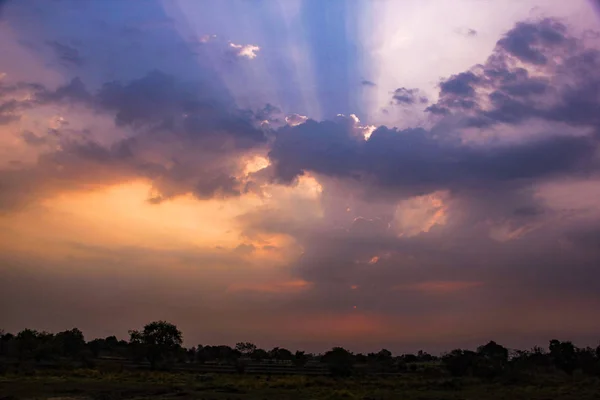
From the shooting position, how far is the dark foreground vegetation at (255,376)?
56.0 metres

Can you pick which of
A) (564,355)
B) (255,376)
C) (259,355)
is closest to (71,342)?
(259,355)

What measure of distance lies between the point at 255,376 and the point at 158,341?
40765 mm

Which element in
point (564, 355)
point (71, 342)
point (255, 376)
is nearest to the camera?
point (255, 376)

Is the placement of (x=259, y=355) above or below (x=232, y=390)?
above

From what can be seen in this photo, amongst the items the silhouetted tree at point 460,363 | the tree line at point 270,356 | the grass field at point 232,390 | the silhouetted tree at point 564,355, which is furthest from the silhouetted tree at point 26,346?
the silhouetted tree at point 564,355

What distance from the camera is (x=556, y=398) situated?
5350 cm

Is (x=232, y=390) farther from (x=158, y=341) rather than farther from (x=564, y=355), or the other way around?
(x=564, y=355)

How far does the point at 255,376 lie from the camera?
8194 centimetres

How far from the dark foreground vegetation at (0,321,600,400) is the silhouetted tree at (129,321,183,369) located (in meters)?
0.21

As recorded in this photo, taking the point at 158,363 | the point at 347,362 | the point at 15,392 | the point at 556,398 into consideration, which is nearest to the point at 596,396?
the point at 556,398

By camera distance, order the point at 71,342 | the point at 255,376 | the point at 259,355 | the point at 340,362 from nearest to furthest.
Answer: the point at 255,376 < the point at 340,362 < the point at 71,342 < the point at 259,355

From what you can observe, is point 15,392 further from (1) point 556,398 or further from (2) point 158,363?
(2) point 158,363

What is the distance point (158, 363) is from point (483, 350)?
9010 centimetres

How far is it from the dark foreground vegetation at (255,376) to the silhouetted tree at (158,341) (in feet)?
0.69
